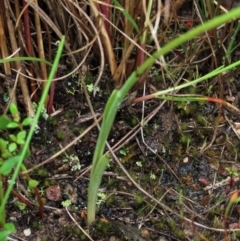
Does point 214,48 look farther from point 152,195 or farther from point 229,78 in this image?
point 152,195

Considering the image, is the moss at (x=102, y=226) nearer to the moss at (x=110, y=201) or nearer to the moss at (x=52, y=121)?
the moss at (x=110, y=201)

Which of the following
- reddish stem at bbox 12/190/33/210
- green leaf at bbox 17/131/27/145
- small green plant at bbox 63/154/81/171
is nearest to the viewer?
green leaf at bbox 17/131/27/145

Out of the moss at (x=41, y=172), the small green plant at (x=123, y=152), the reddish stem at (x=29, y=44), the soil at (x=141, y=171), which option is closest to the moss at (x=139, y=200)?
the soil at (x=141, y=171)

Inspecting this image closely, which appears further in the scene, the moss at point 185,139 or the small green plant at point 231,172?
the moss at point 185,139

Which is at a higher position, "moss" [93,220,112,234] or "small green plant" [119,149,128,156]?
"small green plant" [119,149,128,156]

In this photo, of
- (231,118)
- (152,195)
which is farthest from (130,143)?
(231,118)

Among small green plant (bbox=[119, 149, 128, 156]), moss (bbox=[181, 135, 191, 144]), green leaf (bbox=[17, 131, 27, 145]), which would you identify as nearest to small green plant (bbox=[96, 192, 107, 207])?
small green plant (bbox=[119, 149, 128, 156])

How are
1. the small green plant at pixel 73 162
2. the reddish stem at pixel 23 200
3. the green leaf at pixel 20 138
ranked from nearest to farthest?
the green leaf at pixel 20 138
the reddish stem at pixel 23 200
the small green plant at pixel 73 162

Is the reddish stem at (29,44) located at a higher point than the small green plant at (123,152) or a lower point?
higher

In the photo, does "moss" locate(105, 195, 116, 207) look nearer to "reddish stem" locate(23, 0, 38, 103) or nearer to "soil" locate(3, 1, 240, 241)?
"soil" locate(3, 1, 240, 241)
